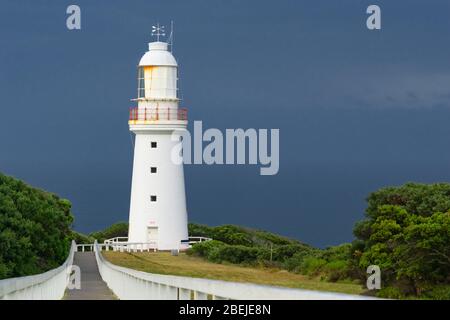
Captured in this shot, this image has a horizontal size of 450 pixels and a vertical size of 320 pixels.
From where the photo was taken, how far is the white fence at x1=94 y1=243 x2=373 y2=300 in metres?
11.5

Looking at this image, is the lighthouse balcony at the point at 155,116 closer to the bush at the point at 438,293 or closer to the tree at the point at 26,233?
the tree at the point at 26,233

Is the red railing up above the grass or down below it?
above

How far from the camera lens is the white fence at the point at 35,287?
17.8m

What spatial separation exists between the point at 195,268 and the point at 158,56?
57.4ft

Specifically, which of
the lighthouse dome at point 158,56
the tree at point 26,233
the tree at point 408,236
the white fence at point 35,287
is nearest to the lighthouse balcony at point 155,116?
the lighthouse dome at point 158,56

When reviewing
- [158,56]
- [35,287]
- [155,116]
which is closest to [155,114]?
[155,116]

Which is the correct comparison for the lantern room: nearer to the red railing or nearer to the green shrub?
the red railing

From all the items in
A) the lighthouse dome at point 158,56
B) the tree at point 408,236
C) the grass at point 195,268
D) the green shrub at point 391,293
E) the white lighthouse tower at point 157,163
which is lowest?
the green shrub at point 391,293

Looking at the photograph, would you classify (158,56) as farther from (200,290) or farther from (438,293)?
(200,290)

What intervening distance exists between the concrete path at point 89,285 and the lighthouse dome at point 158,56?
44.3 ft

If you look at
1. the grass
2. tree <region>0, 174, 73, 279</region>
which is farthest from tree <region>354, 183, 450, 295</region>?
tree <region>0, 174, 73, 279</region>

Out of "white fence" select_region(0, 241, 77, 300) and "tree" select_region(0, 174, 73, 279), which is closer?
"white fence" select_region(0, 241, 77, 300)
